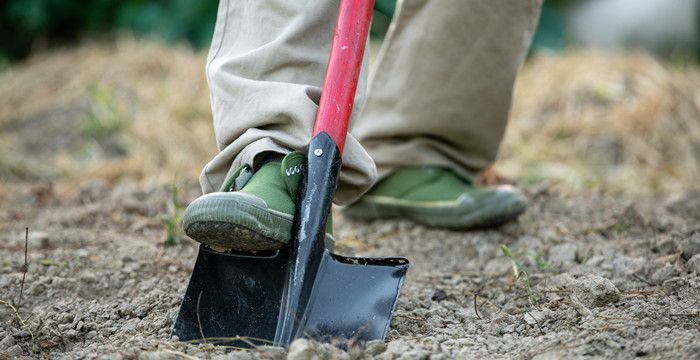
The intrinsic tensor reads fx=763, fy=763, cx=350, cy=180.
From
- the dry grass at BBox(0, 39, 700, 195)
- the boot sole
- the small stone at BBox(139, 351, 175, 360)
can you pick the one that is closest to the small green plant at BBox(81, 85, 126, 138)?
the dry grass at BBox(0, 39, 700, 195)

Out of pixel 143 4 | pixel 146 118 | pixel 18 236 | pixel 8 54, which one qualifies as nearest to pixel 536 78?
pixel 146 118

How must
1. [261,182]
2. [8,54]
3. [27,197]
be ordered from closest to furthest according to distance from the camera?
[261,182], [27,197], [8,54]

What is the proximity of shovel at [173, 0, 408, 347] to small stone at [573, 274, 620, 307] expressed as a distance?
0.34m

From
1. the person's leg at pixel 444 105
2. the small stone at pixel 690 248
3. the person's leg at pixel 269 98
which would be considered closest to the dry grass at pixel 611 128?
the person's leg at pixel 444 105

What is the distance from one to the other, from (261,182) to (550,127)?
2.59m

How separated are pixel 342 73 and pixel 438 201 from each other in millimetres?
814

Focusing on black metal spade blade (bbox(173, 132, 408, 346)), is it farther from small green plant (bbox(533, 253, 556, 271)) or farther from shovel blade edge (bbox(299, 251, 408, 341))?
small green plant (bbox(533, 253, 556, 271))

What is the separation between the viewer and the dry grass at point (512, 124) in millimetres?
3256

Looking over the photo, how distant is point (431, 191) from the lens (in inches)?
86.0

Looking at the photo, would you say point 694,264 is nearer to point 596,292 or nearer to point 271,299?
point 596,292

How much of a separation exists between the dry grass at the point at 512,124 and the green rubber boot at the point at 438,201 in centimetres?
96

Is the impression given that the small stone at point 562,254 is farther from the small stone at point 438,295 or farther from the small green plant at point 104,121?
the small green plant at point 104,121

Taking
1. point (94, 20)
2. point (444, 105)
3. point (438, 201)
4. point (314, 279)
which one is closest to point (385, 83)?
point (444, 105)

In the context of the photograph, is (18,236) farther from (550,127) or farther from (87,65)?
(87,65)
